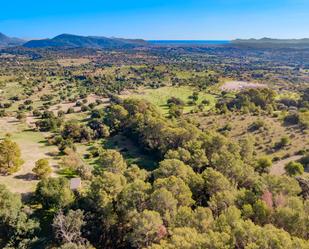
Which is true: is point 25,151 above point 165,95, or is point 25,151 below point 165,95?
above

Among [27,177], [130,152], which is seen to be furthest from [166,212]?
[130,152]

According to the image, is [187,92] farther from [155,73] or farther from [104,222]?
[104,222]

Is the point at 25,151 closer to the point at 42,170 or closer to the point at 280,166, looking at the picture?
the point at 42,170

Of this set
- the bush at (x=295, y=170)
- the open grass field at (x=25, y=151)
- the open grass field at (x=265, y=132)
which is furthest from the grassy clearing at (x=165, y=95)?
the bush at (x=295, y=170)

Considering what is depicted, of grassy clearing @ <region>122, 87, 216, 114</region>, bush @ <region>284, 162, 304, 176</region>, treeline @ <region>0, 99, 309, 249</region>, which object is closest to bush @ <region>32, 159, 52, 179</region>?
treeline @ <region>0, 99, 309, 249</region>

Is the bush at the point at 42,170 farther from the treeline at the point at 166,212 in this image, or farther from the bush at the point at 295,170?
the bush at the point at 295,170

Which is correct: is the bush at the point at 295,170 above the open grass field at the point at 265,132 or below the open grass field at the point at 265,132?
above

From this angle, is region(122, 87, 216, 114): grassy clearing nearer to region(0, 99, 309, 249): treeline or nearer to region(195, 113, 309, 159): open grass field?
region(195, 113, 309, 159): open grass field

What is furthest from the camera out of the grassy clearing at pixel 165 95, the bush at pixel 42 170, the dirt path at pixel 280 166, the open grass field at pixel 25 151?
the grassy clearing at pixel 165 95
